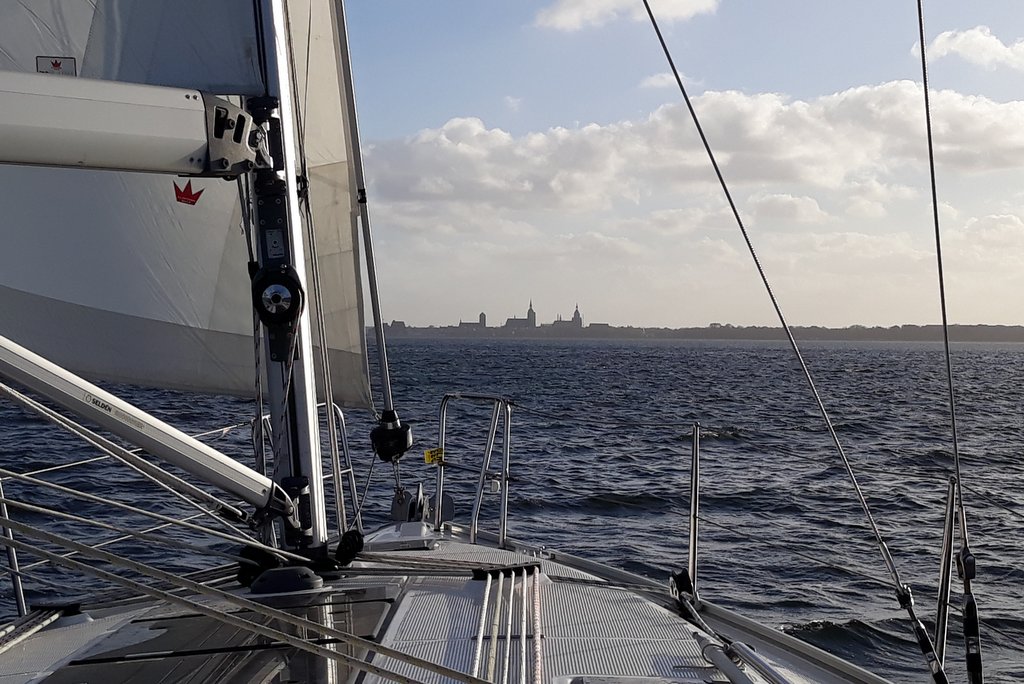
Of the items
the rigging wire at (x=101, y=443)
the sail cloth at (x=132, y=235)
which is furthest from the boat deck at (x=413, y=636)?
the sail cloth at (x=132, y=235)

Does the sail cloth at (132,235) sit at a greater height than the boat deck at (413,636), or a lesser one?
greater

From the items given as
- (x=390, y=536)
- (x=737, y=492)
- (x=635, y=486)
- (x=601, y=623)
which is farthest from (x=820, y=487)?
(x=601, y=623)

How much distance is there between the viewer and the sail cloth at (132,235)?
287 centimetres

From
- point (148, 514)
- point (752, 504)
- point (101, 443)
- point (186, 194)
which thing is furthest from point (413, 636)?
point (752, 504)

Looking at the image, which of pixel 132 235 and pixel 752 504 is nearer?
pixel 132 235

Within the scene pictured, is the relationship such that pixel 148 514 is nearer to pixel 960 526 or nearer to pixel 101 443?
pixel 101 443

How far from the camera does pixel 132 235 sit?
3.55 metres

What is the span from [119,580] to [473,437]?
16.1 meters

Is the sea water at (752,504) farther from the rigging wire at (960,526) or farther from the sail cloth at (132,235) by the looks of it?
the sail cloth at (132,235)

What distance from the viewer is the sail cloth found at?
9.40 feet

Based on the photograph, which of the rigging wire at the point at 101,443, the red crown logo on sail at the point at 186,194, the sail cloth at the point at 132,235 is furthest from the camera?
the red crown logo on sail at the point at 186,194

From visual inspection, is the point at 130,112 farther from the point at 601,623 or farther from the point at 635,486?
the point at 635,486

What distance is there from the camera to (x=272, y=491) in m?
3.02

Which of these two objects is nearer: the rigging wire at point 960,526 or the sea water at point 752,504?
the rigging wire at point 960,526
